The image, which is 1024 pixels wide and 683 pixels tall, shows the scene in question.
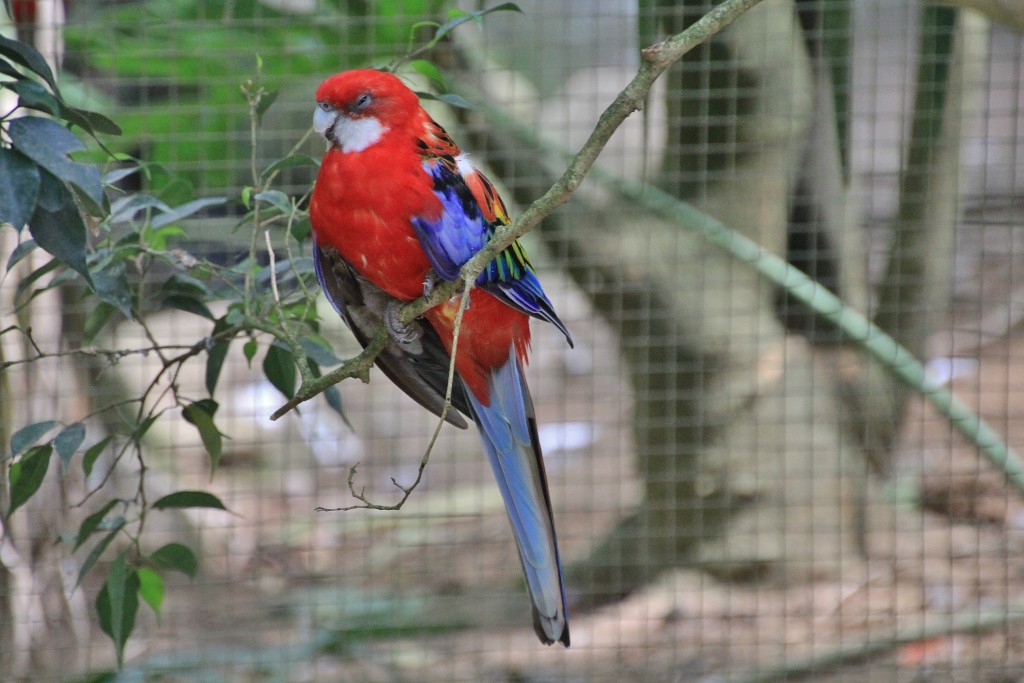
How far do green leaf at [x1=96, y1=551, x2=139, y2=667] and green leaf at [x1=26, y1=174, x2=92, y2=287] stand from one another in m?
0.59

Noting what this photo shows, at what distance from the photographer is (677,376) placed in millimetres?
3016

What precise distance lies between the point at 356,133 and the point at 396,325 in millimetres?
301

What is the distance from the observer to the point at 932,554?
314cm

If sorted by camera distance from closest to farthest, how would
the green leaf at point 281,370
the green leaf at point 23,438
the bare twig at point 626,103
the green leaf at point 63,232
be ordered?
1. the bare twig at point 626,103
2. the green leaf at point 63,232
3. the green leaf at point 23,438
4. the green leaf at point 281,370

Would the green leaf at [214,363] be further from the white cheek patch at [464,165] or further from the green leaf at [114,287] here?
the white cheek patch at [464,165]

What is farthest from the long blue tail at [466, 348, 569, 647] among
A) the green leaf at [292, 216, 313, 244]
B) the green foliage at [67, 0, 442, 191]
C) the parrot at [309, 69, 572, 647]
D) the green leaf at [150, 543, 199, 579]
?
the green foliage at [67, 0, 442, 191]

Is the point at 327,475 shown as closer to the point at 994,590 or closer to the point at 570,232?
the point at 570,232

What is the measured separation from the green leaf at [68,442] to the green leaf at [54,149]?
412 mm

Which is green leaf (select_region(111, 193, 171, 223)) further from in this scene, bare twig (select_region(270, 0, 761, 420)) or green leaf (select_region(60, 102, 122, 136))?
bare twig (select_region(270, 0, 761, 420))

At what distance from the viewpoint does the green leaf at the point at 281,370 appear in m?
1.72

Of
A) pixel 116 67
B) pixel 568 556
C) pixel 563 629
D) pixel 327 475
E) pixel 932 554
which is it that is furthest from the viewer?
pixel 327 475

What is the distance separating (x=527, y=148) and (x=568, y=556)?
1.32 meters

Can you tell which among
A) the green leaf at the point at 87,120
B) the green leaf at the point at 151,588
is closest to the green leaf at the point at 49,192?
the green leaf at the point at 87,120

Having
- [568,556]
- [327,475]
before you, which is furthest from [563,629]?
[327,475]
